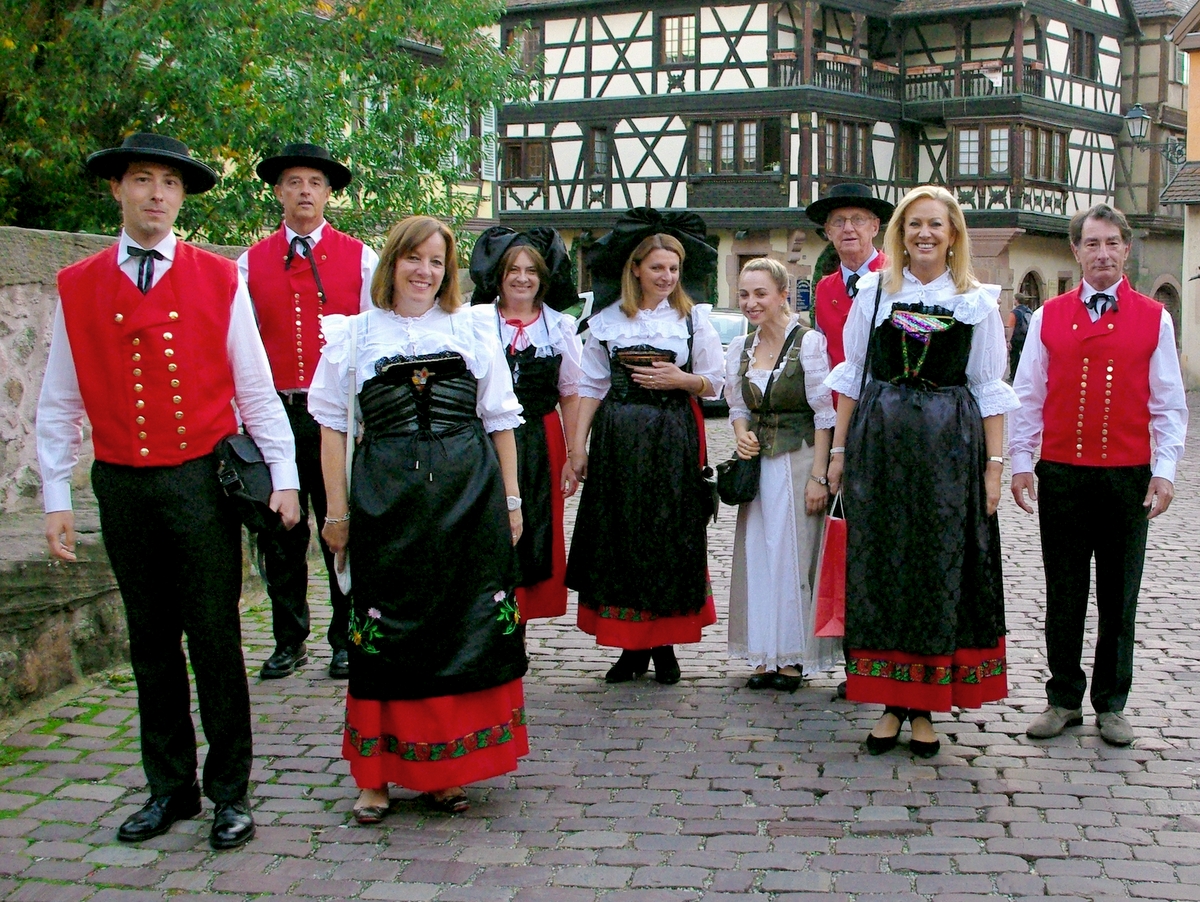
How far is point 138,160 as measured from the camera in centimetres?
422

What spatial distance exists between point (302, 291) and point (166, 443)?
2.00m

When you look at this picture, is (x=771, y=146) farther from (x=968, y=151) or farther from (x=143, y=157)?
(x=143, y=157)

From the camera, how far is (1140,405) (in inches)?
208

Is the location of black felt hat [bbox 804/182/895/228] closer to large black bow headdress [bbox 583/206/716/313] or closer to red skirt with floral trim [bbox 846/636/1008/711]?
large black bow headdress [bbox 583/206/716/313]

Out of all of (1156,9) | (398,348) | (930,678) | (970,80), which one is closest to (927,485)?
(930,678)

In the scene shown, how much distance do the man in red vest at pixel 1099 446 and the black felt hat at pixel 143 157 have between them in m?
3.13

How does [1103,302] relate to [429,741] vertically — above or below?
above

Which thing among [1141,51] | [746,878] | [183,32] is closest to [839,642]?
[746,878]

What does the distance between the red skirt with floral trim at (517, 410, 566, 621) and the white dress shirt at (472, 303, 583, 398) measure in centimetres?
17

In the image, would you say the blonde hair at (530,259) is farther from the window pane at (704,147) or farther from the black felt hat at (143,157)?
the window pane at (704,147)

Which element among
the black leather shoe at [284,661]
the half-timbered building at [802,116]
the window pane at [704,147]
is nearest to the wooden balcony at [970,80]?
the half-timbered building at [802,116]

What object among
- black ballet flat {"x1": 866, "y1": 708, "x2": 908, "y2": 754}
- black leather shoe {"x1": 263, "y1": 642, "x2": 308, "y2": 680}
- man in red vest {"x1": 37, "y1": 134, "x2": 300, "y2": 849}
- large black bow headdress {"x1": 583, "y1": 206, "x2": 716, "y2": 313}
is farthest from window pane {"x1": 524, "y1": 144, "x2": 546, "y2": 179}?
man in red vest {"x1": 37, "y1": 134, "x2": 300, "y2": 849}

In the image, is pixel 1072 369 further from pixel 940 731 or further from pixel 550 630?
pixel 550 630

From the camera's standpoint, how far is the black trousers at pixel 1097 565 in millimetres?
5320
